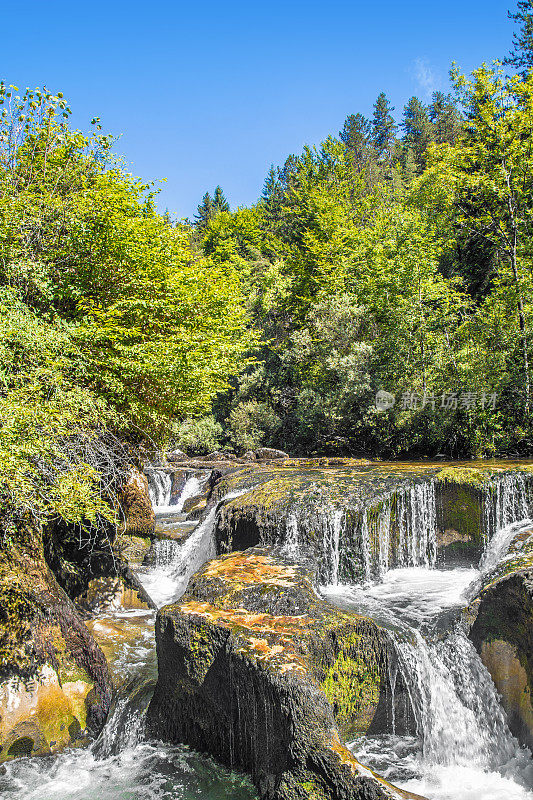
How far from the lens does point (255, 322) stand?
2978 centimetres

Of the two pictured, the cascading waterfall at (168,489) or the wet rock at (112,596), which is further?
the cascading waterfall at (168,489)

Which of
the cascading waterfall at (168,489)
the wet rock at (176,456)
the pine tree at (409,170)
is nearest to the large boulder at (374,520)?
the cascading waterfall at (168,489)

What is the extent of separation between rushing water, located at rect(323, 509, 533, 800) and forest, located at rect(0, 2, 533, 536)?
4202 millimetres

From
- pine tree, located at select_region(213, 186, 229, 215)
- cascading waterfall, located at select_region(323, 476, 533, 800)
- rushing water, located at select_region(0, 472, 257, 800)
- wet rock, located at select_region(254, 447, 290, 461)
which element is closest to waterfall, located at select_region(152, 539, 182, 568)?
rushing water, located at select_region(0, 472, 257, 800)

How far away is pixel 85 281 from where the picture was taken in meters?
9.08

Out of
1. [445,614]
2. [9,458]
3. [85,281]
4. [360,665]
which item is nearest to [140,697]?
[360,665]

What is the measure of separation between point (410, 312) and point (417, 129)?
52.2m

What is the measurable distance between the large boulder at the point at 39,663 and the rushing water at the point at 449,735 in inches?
125

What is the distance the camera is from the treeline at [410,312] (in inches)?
610

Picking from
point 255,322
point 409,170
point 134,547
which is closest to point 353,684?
point 134,547

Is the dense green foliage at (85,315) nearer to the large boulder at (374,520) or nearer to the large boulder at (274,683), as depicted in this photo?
the large boulder at (274,683)

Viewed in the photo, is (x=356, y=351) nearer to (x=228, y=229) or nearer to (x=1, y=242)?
(x=1, y=242)

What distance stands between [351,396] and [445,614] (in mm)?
13860

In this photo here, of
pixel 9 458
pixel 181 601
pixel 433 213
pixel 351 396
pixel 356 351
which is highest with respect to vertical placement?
pixel 433 213
